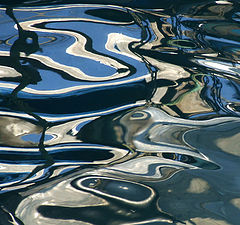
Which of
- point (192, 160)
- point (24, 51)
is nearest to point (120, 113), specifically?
point (192, 160)

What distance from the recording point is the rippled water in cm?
75

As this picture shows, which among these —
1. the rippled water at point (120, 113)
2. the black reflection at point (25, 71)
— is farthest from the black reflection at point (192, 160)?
the black reflection at point (25, 71)

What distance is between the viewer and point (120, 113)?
105 cm

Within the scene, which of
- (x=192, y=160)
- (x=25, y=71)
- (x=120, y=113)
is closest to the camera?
(x=192, y=160)

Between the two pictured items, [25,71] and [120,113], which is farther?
[25,71]

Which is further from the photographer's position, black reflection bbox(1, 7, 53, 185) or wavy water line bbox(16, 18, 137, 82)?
wavy water line bbox(16, 18, 137, 82)

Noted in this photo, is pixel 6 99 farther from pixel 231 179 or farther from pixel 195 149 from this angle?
pixel 231 179

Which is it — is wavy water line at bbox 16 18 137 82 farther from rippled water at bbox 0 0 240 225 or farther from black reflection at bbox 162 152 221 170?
black reflection at bbox 162 152 221 170

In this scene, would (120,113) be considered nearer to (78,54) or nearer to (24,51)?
(78,54)

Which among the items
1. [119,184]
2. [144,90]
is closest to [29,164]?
[119,184]

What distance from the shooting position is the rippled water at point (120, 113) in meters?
0.75

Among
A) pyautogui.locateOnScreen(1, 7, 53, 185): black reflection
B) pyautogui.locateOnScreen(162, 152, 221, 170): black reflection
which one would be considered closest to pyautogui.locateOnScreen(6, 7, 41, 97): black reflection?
pyautogui.locateOnScreen(1, 7, 53, 185): black reflection

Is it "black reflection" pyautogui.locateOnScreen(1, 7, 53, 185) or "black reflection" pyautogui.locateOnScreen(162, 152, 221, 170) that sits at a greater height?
"black reflection" pyautogui.locateOnScreen(1, 7, 53, 185)

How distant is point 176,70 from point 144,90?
177mm
